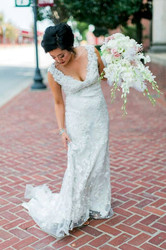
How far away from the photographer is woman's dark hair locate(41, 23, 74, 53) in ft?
9.05

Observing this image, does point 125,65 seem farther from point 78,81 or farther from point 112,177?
point 112,177

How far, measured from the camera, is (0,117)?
27.8 ft

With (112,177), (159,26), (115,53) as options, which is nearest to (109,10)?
(159,26)

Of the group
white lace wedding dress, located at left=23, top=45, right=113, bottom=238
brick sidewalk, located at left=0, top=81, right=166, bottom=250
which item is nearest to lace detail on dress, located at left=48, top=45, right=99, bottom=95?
white lace wedding dress, located at left=23, top=45, right=113, bottom=238

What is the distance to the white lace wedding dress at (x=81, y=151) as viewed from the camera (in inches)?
122

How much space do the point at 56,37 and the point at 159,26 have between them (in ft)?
34.0

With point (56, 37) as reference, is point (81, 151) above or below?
below

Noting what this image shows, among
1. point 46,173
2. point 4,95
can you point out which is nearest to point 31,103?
point 4,95

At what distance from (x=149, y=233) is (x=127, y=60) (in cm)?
158

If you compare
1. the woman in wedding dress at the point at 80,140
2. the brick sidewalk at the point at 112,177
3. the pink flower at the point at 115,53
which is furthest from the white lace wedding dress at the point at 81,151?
the pink flower at the point at 115,53

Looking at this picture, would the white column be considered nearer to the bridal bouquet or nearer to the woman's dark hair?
the bridal bouquet

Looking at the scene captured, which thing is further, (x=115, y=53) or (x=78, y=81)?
(x=78, y=81)

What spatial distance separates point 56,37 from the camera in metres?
2.78

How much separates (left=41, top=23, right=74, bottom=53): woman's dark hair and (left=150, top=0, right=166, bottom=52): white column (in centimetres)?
1012
